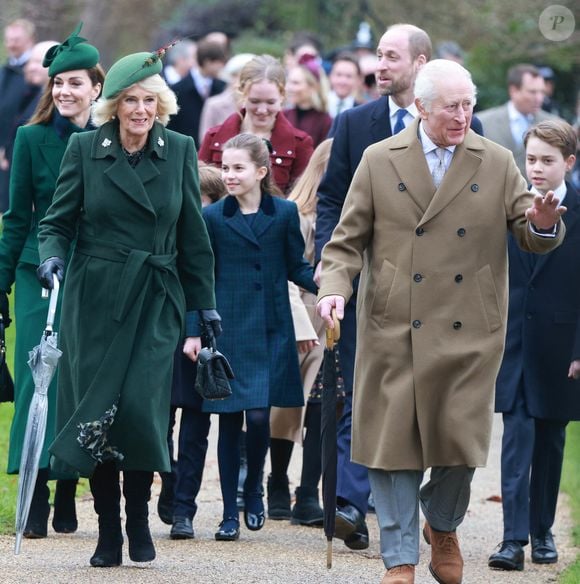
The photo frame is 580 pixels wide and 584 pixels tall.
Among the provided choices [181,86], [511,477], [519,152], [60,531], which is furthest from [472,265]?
[181,86]

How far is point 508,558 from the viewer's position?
7.56 meters

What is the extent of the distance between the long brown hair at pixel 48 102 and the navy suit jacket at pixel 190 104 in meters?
6.74

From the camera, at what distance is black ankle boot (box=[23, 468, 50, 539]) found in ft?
24.9

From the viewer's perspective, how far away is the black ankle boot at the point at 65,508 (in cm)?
772

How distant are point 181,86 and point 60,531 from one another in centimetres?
760

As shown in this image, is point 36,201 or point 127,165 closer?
point 127,165

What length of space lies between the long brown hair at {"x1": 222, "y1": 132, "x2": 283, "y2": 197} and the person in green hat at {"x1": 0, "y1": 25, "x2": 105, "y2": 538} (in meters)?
0.79

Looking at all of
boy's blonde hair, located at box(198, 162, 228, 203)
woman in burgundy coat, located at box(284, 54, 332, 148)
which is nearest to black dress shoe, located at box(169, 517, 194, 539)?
boy's blonde hair, located at box(198, 162, 228, 203)

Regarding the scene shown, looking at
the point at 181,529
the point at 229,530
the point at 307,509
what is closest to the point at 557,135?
the point at 307,509

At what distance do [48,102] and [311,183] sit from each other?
5.43 feet

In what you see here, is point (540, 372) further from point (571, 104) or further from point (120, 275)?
point (571, 104)

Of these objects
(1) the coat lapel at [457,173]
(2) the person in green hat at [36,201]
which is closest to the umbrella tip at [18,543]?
(2) the person in green hat at [36,201]

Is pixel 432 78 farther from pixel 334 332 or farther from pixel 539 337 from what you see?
pixel 539 337

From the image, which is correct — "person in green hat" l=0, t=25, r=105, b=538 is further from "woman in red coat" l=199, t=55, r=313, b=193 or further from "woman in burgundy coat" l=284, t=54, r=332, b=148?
"woman in burgundy coat" l=284, t=54, r=332, b=148
